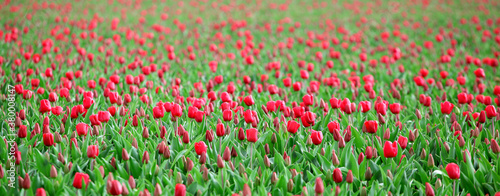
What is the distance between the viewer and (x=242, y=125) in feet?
11.5

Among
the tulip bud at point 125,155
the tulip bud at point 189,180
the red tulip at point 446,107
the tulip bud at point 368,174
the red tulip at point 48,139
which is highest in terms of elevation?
the red tulip at point 48,139

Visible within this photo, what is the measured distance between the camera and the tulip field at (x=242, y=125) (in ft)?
8.17

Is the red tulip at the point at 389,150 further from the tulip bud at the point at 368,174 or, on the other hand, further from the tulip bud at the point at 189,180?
the tulip bud at the point at 189,180

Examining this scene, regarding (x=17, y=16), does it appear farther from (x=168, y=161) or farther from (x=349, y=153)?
(x=349, y=153)

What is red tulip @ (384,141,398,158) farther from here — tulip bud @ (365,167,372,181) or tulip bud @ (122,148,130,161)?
tulip bud @ (122,148,130,161)

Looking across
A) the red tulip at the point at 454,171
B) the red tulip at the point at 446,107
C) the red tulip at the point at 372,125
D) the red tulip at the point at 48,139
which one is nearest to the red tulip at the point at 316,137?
the red tulip at the point at 372,125

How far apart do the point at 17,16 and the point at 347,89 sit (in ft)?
25.5

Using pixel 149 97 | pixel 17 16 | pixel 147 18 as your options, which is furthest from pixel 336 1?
pixel 149 97

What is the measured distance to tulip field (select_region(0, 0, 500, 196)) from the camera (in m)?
2.49

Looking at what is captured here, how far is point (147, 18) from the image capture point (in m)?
10.9

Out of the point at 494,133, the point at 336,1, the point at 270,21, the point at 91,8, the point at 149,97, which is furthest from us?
the point at 336,1

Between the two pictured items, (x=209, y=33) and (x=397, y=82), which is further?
(x=209, y=33)

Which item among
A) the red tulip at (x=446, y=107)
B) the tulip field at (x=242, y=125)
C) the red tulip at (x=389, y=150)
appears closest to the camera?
the tulip field at (x=242, y=125)

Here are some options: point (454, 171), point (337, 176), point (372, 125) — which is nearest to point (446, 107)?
point (372, 125)
